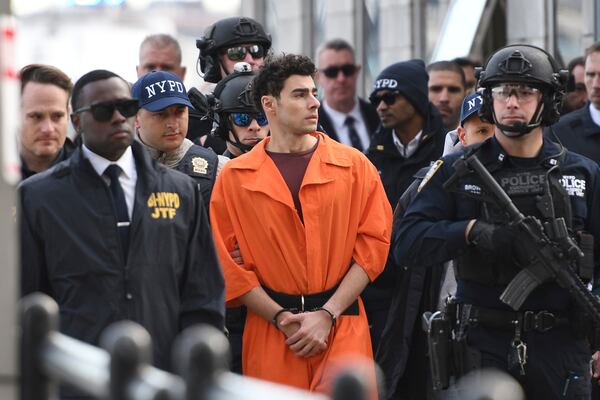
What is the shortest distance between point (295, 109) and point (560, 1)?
30.9 feet

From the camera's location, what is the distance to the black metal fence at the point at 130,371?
349 centimetres

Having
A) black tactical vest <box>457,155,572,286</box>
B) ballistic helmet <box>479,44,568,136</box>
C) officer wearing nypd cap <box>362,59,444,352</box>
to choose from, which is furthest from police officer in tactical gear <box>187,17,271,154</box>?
black tactical vest <box>457,155,572,286</box>

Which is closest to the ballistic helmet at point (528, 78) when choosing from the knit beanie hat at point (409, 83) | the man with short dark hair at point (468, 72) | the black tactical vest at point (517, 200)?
the black tactical vest at point (517, 200)

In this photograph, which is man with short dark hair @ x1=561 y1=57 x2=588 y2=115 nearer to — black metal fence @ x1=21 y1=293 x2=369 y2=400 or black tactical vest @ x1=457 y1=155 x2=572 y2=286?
black tactical vest @ x1=457 y1=155 x2=572 y2=286

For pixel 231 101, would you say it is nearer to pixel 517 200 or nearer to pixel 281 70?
pixel 281 70

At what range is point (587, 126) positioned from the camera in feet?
35.0

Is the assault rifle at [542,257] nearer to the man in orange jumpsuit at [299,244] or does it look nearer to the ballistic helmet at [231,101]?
the man in orange jumpsuit at [299,244]

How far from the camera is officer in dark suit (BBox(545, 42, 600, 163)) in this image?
1052cm

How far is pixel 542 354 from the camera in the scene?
24.5ft

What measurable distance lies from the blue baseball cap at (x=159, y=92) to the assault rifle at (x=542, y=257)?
6.01ft

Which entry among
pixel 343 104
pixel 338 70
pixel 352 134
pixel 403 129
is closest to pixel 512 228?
pixel 403 129

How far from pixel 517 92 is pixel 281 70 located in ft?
3.84

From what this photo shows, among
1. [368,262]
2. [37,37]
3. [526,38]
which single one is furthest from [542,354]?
[526,38]

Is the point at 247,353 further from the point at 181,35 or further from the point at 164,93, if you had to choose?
the point at 181,35
